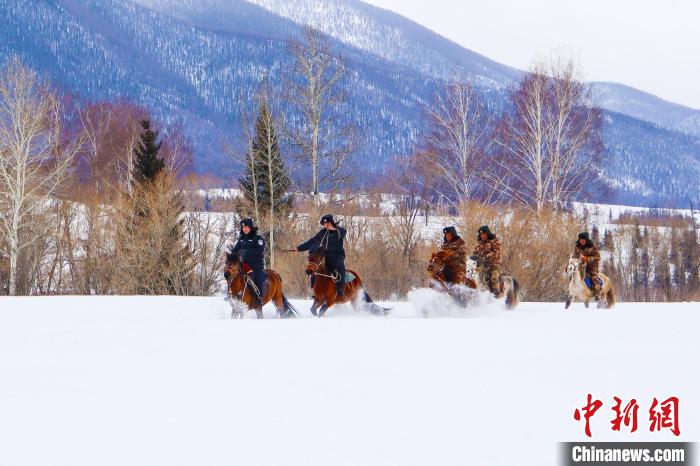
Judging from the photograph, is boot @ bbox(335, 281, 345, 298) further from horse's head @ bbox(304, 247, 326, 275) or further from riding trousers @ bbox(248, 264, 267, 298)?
riding trousers @ bbox(248, 264, 267, 298)

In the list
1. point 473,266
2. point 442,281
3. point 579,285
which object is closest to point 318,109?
point 579,285

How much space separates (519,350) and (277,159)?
27626 mm

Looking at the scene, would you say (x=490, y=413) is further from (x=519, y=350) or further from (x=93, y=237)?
(x=93, y=237)

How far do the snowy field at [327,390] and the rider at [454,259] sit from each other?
3095 millimetres

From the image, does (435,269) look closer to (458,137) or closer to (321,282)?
(321,282)

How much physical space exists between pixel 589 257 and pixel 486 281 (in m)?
2.84

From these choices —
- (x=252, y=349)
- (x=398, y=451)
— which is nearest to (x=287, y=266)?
(x=252, y=349)

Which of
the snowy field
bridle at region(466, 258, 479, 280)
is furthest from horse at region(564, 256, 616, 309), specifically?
the snowy field

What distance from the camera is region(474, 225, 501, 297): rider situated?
17.6m

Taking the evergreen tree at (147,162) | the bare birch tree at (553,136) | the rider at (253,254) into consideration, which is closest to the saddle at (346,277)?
the rider at (253,254)

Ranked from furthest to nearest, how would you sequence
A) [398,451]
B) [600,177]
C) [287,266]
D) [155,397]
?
1. [600,177]
2. [287,266]
3. [155,397]
4. [398,451]

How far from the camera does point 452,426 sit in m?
6.66

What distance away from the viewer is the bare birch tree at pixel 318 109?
35500 millimetres

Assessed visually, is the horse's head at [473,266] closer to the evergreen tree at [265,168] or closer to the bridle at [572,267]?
the bridle at [572,267]
